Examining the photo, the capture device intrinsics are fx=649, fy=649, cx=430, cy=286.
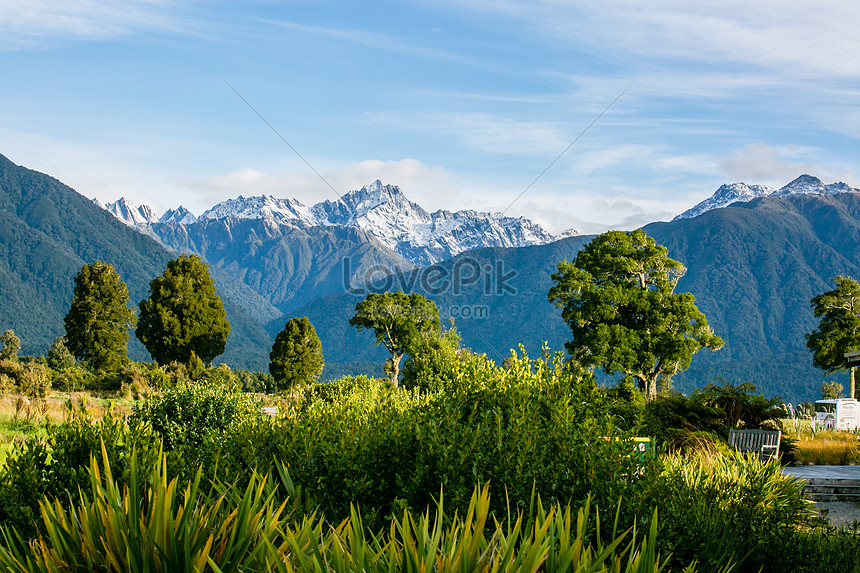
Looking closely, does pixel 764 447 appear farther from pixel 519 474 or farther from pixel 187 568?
pixel 187 568

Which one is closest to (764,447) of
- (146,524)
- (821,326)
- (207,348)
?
(146,524)

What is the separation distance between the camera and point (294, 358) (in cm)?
4188

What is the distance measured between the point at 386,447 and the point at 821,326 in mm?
35009

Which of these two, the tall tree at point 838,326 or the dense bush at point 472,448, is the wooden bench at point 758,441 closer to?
the dense bush at point 472,448

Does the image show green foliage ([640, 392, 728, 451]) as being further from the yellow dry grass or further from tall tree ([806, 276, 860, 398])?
tall tree ([806, 276, 860, 398])

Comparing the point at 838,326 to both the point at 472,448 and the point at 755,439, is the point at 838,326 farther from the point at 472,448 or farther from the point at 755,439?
the point at 472,448

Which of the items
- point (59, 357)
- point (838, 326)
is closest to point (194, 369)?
point (59, 357)

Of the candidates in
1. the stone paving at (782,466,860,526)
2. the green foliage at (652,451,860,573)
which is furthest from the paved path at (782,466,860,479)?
the green foliage at (652,451,860,573)

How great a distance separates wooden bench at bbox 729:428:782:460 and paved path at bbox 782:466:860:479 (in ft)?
1.27

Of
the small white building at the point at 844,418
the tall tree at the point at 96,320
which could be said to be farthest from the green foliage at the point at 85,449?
the tall tree at the point at 96,320

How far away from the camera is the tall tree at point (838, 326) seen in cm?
3177

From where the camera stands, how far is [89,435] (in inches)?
218

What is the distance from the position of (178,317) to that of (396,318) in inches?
609

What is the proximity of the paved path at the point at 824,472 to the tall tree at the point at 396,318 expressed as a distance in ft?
116
